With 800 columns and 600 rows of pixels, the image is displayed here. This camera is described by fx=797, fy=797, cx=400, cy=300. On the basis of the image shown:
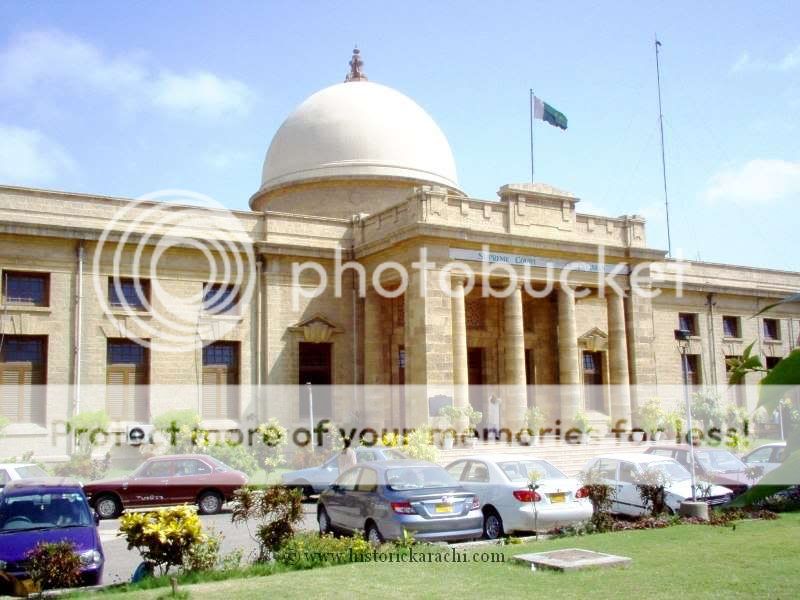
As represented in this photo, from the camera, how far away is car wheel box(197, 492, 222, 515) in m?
19.5

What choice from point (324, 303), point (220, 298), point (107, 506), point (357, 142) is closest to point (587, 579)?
point (107, 506)

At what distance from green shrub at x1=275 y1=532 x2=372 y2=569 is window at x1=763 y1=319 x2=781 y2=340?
40.6 m

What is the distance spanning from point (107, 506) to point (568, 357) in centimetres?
1997

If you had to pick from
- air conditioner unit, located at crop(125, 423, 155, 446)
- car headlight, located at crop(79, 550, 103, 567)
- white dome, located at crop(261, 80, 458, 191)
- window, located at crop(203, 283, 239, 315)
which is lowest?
car headlight, located at crop(79, 550, 103, 567)

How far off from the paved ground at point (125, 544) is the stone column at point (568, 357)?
49.3 ft

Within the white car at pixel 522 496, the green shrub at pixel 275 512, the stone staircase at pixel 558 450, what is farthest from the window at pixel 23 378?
the green shrub at pixel 275 512

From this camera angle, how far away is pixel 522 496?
14.2m

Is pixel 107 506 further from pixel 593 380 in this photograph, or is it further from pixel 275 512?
pixel 593 380

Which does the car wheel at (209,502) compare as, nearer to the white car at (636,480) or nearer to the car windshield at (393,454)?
the car windshield at (393,454)

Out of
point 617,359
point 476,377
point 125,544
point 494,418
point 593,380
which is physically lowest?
point 125,544

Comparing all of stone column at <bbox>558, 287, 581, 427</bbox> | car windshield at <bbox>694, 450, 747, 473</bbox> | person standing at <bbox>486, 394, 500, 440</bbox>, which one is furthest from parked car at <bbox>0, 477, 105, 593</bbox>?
stone column at <bbox>558, 287, 581, 427</bbox>

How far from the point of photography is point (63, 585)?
9.60m

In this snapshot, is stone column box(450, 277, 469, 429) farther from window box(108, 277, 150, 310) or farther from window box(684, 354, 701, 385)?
window box(684, 354, 701, 385)

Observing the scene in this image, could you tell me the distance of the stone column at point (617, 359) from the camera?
112ft
